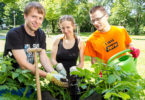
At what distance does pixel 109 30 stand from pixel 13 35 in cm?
120

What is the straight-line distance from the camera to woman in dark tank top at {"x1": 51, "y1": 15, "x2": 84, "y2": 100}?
8.13 ft

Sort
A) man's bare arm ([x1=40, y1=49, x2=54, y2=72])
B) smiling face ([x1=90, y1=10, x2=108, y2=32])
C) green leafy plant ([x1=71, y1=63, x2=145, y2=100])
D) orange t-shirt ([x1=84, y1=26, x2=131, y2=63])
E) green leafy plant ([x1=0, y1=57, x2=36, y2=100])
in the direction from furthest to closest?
orange t-shirt ([x1=84, y1=26, x2=131, y2=63])
smiling face ([x1=90, y1=10, x2=108, y2=32])
man's bare arm ([x1=40, y1=49, x2=54, y2=72])
green leafy plant ([x1=0, y1=57, x2=36, y2=100])
green leafy plant ([x1=71, y1=63, x2=145, y2=100])

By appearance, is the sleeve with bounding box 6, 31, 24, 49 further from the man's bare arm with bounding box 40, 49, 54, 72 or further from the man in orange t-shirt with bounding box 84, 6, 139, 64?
the man in orange t-shirt with bounding box 84, 6, 139, 64

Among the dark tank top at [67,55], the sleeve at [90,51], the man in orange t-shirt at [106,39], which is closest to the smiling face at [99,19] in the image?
the man in orange t-shirt at [106,39]

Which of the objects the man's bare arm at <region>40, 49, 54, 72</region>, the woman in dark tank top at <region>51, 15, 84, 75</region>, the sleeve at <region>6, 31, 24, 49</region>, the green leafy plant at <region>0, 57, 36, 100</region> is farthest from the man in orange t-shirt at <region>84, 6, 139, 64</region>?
the green leafy plant at <region>0, 57, 36, 100</region>

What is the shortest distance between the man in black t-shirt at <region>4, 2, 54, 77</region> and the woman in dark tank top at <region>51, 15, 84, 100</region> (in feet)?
1.52

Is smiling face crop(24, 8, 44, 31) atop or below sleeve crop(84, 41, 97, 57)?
atop

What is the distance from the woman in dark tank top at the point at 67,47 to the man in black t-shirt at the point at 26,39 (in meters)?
0.46

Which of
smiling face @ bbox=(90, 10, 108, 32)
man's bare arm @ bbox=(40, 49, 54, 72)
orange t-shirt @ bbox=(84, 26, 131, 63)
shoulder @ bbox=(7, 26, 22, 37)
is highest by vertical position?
smiling face @ bbox=(90, 10, 108, 32)

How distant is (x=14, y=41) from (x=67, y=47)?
33.2 inches

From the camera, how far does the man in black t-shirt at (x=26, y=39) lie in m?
1.83

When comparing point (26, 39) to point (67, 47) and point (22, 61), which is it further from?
point (67, 47)

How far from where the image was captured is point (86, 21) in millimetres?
35469

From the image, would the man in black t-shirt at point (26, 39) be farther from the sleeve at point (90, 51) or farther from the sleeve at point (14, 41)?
the sleeve at point (90, 51)
